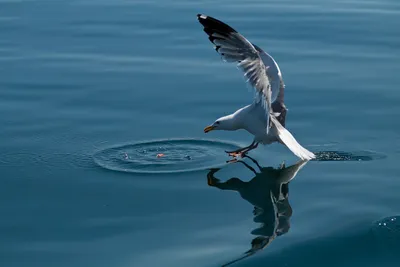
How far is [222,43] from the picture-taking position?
8.43 metres

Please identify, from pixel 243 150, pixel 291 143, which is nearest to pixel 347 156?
pixel 291 143

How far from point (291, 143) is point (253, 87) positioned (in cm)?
74

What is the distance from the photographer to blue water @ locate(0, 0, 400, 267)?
6.50 m

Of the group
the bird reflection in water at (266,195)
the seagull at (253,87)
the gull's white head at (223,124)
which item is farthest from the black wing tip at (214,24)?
the bird reflection in water at (266,195)

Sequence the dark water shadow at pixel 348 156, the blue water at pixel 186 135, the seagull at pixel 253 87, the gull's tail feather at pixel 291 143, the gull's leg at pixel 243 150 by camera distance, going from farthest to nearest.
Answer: the gull's leg at pixel 243 150, the seagull at pixel 253 87, the dark water shadow at pixel 348 156, the gull's tail feather at pixel 291 143, the blue water at pixel 186 135

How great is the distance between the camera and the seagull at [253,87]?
8.33m

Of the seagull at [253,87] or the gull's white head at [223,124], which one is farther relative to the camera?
the gull's white head at [223,124]

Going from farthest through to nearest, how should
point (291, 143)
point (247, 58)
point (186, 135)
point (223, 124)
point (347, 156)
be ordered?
point (186, 135) → point (223, 124) → point (247, 58) → point (347, 156) → point (291, 143)

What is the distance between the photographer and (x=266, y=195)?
7434 mm

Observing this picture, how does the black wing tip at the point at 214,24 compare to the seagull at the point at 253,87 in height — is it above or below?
above

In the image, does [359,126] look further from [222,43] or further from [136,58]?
[136,58]

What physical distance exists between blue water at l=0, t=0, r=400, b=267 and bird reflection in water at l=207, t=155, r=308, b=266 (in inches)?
0.9

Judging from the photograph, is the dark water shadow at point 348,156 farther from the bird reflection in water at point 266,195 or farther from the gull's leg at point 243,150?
the gull's leg at point 243,150

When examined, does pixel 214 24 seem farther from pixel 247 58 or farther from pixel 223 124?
pixel 223 124
